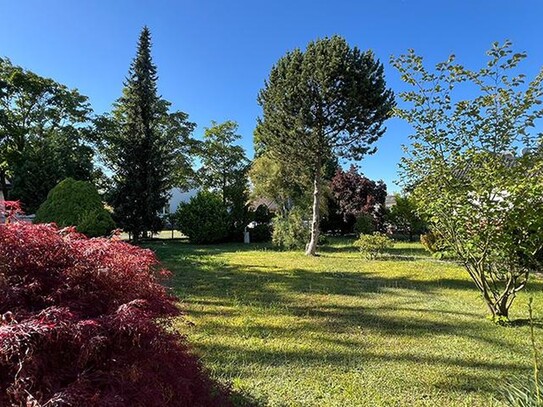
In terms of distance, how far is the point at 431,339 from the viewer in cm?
388

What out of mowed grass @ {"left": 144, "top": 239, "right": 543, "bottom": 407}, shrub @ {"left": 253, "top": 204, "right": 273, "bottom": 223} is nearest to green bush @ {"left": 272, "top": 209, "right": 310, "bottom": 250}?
shrub @ {"left": 253, "top": 204, "right": 273, "bottom": 223}

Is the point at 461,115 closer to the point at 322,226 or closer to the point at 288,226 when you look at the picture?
the point at 288,226

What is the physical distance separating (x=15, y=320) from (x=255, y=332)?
3.15m

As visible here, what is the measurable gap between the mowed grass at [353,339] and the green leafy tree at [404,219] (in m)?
9.73

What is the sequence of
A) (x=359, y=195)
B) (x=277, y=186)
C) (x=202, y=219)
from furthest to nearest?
(x=359, y=195), (x=277, y=186), (x=202, y=219)

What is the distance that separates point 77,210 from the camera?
10.2m

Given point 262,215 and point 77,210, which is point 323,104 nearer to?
point 77,210

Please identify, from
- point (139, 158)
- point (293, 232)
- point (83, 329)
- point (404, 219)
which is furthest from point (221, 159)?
point (83, 329)

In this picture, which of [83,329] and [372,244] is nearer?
[83,329]

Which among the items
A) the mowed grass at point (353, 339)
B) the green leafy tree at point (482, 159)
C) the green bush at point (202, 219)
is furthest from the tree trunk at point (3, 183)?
the green leafy tree at point (482, 159)

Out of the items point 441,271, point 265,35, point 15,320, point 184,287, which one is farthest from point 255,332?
point 265,35

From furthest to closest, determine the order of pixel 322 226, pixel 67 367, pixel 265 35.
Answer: pixel 322 226, pixel 265 35, pixel 67 367

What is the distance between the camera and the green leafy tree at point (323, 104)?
10297 millimetres

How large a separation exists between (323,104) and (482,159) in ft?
23.3
